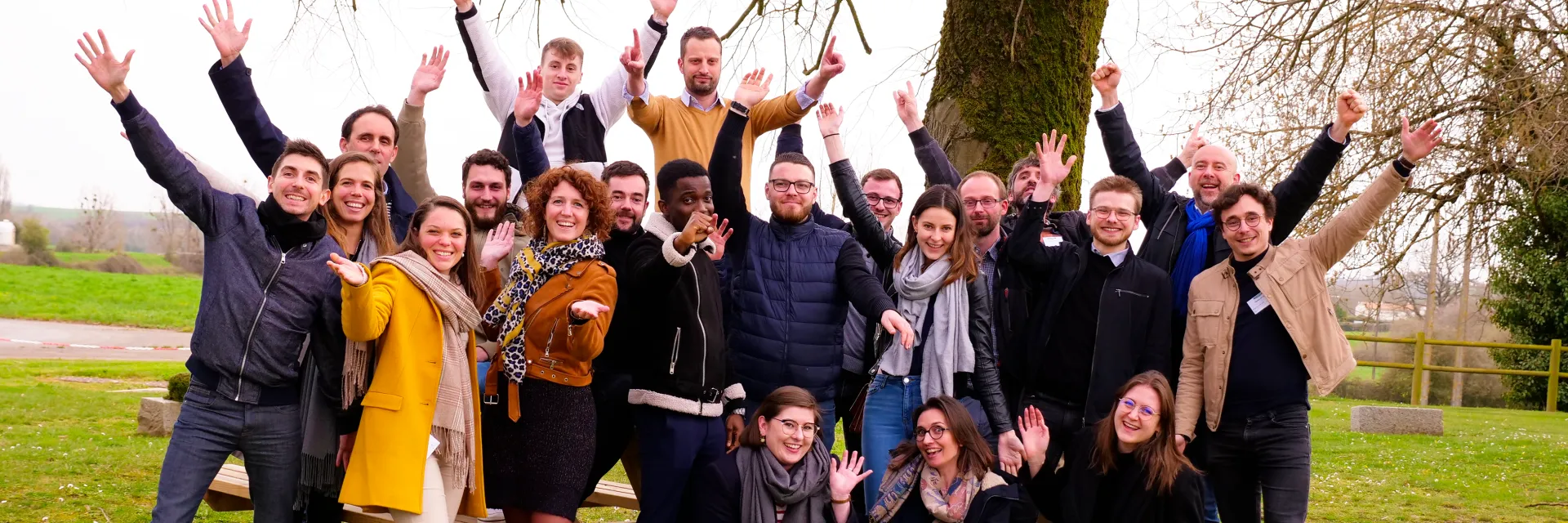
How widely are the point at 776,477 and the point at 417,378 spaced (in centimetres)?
124

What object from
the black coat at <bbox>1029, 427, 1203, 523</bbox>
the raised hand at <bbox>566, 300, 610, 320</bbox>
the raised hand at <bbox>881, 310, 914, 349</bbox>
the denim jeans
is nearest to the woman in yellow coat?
the raised hand at <bbox>566, 300, 610, 320</bbox>

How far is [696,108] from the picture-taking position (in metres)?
5.20

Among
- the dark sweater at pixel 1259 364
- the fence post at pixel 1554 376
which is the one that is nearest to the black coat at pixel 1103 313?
the dark sweater at pixel 1259 364

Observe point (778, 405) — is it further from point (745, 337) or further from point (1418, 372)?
point (1418, 372)

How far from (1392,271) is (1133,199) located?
13357 millimetres

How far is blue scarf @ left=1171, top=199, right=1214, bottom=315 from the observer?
4.54 metres

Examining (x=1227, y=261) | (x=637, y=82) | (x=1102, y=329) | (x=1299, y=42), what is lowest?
(x=1102, y=329)

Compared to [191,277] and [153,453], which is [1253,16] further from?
[191,277]

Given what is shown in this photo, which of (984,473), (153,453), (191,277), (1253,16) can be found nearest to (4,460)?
(153,453)

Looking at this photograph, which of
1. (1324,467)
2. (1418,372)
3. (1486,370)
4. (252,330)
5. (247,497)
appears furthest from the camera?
(1418,372)

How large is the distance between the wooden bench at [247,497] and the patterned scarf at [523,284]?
721mm

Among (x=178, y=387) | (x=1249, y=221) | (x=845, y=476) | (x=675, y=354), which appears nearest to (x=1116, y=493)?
(x=845, y=476)

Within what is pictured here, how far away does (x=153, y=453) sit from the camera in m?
9.27

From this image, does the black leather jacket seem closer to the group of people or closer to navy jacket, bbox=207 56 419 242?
the group of people
